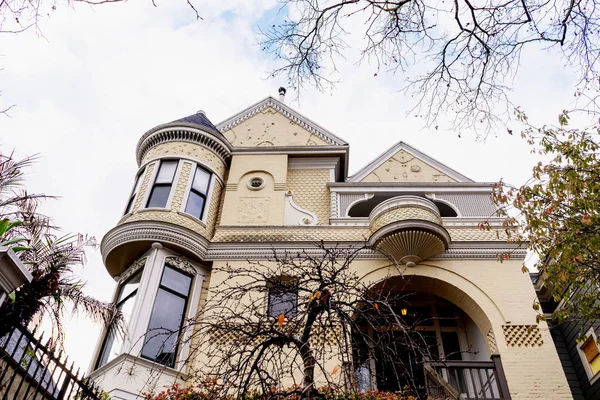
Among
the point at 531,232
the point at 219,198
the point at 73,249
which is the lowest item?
the point at 73,249

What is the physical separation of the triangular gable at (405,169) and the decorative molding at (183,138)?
16.0ft

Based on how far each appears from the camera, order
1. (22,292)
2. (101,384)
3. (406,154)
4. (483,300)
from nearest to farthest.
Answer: (22,292)
(101,384)
(483,300)
(406,154)

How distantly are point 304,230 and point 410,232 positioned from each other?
10.9 ft

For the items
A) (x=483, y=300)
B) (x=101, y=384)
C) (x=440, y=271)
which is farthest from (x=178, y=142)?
(x=483, y=300)

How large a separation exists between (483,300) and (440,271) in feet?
4.50

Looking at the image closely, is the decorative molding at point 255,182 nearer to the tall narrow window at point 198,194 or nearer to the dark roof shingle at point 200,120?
the tall narrow window at point 198,194

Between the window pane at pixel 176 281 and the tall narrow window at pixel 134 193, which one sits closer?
the window pane at pixel 176 281

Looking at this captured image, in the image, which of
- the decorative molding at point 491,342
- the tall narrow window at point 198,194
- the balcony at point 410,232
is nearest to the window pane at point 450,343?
the decorative molding at point 491,342

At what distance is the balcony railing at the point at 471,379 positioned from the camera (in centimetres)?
980

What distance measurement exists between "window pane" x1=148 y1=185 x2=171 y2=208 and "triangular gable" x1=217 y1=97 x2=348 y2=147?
390cm

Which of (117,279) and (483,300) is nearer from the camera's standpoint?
(483,300)

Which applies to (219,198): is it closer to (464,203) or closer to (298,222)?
(298,222)

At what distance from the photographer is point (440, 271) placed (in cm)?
1419

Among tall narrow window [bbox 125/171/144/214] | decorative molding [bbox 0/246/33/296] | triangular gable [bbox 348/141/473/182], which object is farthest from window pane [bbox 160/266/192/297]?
decorative molding [bbox 0/246/33/296]
